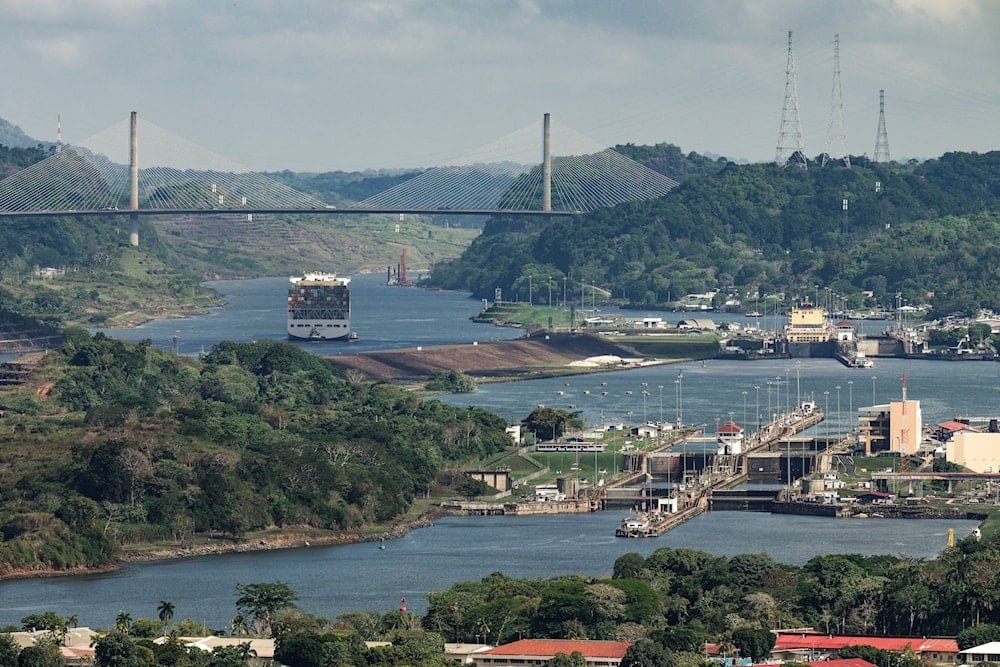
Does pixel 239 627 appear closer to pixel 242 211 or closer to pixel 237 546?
pixel 237 546

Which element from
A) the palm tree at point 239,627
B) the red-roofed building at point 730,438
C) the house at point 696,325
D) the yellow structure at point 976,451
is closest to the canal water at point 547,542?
the palm tree at point 239,627

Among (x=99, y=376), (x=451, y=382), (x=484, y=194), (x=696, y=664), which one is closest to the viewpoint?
(x=696, y=664)

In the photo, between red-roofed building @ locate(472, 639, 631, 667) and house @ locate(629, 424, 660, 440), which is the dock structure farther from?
red-roofed building @ locate(472, 639, 631, 667)

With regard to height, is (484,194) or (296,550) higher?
(484,194)

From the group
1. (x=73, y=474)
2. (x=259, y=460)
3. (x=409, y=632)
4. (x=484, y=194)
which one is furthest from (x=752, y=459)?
(x=484, y=194)

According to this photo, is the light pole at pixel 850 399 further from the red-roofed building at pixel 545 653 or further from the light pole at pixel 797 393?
the red-roofed building at pixel 545 653

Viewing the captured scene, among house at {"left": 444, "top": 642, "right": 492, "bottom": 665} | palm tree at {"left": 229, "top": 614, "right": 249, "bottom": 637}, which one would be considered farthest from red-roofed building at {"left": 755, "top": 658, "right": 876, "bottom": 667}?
palm tree at {"left": 229, "top": 614, "right": 249, "bottom": 637}

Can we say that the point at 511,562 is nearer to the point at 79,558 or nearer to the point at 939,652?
the point at 79,558
